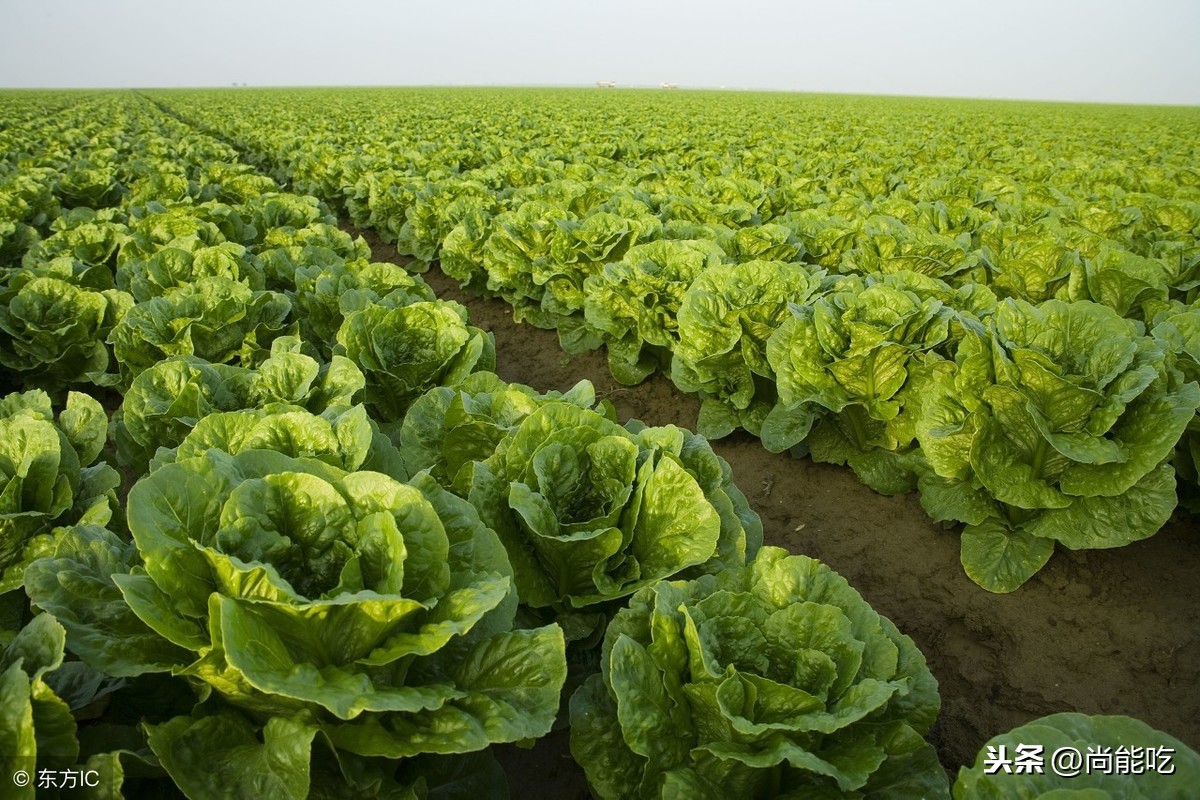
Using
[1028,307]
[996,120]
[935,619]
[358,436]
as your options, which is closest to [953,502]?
[935,619]

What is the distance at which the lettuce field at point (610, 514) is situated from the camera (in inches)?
66.1

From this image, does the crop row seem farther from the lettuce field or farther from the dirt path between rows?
the dirt path between rows

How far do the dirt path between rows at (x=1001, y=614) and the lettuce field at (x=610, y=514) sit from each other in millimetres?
18

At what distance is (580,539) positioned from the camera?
226 centimetres

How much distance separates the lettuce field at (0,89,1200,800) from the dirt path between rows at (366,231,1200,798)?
18 millimetres

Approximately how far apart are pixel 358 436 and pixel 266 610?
889mm

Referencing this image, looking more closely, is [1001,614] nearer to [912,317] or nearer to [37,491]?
[912,317]

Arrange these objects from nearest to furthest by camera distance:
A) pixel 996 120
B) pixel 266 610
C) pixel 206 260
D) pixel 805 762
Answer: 1. pixel 266 610
2. pixel 805 762
3. pixel 206 260
4. pixel 996 120

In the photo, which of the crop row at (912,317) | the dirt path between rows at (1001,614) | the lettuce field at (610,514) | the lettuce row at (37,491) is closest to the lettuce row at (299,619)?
the lettuce field at (610,514)

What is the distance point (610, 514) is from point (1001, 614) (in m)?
2.48

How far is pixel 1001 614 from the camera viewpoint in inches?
139

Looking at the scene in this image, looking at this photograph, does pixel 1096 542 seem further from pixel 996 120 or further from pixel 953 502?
pixel 996 120

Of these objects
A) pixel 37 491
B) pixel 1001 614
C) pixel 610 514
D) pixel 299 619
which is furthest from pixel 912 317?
pixel 37 491

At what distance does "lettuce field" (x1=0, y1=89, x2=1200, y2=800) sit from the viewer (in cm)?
168
